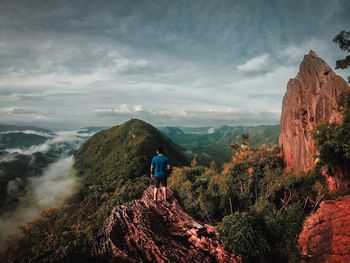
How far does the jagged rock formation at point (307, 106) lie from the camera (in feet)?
100

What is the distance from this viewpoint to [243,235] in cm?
1405

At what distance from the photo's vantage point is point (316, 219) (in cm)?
1686

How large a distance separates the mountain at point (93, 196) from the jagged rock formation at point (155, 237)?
117cm

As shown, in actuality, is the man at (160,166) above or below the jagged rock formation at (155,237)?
above

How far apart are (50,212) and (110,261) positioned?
90.7 m

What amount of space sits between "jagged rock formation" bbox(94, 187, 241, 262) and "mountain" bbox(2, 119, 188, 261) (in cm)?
117

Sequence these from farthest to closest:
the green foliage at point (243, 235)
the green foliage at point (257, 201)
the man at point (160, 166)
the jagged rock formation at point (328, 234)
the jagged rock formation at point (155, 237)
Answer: the green foliage at point (257, 201) → the man at point (160, 166) → the green foliage at point (243, 235) → the jagged rock formation at point (328, 234) → the jagged rock formation at point (155, 237)

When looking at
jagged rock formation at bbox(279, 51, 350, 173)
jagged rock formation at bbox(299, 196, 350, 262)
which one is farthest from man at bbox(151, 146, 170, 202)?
jagged rock formation at bbox(279, 51, 350, 173)

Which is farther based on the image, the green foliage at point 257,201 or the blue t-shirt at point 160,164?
the green foliage at point 257,201

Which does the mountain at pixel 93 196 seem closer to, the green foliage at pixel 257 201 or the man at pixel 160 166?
the man at pixel 160 166

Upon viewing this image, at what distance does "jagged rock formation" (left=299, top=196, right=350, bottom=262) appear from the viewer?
13.4 m

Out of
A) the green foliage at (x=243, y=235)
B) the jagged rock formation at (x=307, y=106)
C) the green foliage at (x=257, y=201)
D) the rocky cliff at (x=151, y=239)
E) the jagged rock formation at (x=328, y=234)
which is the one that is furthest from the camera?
the jagged rock formation at (x=307, y=106)

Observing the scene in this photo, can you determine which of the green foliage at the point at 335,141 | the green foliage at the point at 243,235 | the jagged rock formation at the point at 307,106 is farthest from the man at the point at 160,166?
the jagged rock formation at the point at 307,106

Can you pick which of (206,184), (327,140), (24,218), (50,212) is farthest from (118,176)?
(327,140)
